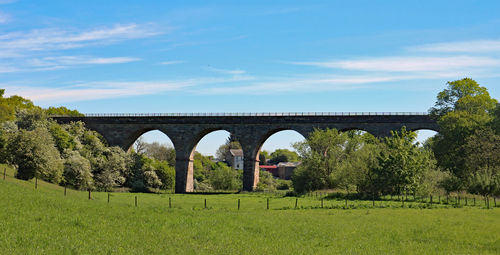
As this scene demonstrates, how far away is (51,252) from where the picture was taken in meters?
18.6

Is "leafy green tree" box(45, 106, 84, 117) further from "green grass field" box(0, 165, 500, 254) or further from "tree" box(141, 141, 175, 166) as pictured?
"green grass field" box(0, 165, 500, 254)

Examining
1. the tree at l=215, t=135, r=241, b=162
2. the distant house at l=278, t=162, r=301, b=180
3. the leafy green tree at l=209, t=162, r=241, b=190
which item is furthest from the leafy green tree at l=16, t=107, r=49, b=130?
the tree at l=215, t=135, r=241, b=162

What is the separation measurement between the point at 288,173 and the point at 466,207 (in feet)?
289

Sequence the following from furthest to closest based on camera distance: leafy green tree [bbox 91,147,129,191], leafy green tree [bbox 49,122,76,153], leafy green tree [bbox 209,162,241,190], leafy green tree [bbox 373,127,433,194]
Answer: leafy green tree [bbox 209,162,241,190]
leafy green tree [bbox 91,147,129,191]
leafy green tree [bbox 49,122,76,153]
leafy green tree [bbox 373,127,433,194]

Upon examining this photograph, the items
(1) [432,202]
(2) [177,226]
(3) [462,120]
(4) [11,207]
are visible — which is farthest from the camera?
(3) [462,120]

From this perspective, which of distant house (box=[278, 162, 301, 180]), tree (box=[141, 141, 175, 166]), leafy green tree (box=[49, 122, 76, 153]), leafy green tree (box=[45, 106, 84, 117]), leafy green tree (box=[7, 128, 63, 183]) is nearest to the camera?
leafy green tree (box=[7, 128, 63, 183])

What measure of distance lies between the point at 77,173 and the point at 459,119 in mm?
41833

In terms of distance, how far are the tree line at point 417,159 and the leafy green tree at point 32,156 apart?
1032 inches

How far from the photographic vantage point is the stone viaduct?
Result: 5909 centimetres

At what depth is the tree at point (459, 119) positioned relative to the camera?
167ft

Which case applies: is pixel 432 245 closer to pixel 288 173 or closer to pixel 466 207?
pixel 466 207

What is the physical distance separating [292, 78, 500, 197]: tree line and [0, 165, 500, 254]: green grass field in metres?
11.3

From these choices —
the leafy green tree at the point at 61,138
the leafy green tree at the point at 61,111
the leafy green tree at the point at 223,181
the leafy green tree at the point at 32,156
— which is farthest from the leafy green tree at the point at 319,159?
the leafy green tree at the point at 61,111

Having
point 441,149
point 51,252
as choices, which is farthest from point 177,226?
point 441,149
